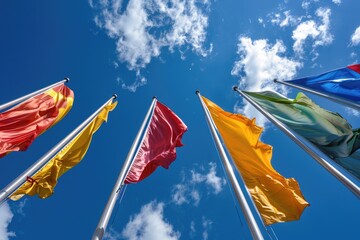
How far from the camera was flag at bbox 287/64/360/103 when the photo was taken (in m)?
11.5

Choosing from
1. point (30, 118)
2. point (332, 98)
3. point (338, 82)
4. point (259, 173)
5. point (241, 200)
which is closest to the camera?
point (241, 200)

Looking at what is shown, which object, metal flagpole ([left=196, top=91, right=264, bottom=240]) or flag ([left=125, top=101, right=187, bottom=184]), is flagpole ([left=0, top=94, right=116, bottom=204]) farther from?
metal flagpole ([left=196, top=91, right=264, bottom=240])

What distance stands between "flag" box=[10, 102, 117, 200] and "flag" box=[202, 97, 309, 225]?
543 centimetres

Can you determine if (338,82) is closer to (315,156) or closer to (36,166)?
(315,156)

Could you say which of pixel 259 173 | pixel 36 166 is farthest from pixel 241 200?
pixel 36 166

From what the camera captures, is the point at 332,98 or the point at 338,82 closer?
the point at 332,98

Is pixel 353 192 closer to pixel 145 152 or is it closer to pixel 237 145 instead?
pixel 237 145

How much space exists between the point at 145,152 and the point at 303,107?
659 cm

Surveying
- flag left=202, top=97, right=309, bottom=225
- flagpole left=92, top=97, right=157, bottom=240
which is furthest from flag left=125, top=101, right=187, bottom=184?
flag left=202, top=97, right=309, bottom=225

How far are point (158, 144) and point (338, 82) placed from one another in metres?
8.05

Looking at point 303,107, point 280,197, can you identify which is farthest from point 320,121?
point 280,197

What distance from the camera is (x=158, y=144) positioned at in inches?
448

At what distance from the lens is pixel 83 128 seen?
12.4 meters

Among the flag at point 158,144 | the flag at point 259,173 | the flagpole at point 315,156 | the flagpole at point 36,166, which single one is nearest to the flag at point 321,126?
the flagpole at point 315,156
